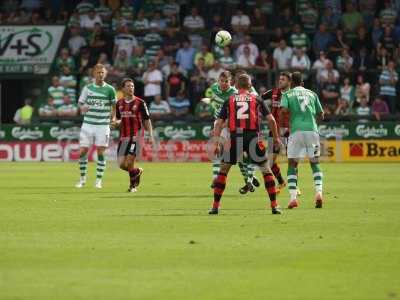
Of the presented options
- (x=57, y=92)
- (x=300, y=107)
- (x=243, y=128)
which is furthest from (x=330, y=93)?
(x=243, y=128)

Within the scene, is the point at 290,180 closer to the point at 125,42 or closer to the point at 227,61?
the point at 227,61

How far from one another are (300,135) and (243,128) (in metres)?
1.76

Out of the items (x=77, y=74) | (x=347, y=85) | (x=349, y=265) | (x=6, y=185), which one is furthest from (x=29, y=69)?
(x=349, y=265)

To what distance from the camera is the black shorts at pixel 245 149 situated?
17.5 m

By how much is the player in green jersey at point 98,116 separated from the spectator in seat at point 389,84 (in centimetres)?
1520

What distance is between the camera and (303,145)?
Result: 63.0ft

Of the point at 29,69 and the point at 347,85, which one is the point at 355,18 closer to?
the point at 347,85

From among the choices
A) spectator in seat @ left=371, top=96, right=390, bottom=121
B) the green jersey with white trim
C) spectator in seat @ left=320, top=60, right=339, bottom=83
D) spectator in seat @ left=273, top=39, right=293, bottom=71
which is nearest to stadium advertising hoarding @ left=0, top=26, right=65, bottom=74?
spectator in seat @ left=273, top=39, right=293, bottom=71

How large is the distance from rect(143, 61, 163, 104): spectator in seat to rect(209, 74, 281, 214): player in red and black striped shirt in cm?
2151

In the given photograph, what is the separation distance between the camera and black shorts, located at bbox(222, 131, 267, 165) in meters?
17.5

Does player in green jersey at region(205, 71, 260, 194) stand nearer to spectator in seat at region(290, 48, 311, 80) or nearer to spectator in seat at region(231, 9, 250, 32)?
spectator in seat at region(290, 48, 311, 80)

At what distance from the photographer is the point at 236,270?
1180 cm

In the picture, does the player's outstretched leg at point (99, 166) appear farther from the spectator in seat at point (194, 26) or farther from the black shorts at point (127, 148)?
the spectator in seat at point (194, 26)

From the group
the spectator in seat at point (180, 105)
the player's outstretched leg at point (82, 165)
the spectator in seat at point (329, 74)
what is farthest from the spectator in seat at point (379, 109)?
the player's outstretched leg at point (82, 165)
